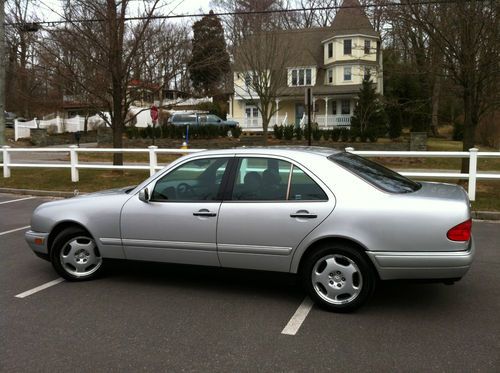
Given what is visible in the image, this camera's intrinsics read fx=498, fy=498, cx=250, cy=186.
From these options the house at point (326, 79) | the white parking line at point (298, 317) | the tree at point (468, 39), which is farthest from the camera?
the house at point (326, 79)

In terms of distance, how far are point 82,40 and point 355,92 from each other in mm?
28722

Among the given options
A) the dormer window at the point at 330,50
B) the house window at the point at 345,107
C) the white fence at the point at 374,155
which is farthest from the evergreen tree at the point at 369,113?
the white fence at the point at 374,155

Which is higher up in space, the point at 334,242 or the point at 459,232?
the point at 459,232

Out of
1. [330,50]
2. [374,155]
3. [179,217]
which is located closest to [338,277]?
[179,217]

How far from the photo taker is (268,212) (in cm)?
467

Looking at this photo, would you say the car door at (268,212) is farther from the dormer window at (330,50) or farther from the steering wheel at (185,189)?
the dormer window at (330,50)

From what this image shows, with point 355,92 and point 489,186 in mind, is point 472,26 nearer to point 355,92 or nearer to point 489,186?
point 489,186

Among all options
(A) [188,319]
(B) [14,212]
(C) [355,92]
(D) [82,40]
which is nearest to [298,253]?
(A) [188,319]

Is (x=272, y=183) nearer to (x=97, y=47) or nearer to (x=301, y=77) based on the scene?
(x=97, y=47)

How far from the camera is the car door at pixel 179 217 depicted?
194 inches

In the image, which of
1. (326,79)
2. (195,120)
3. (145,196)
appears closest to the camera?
(145,196)

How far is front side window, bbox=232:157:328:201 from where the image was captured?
184 inches

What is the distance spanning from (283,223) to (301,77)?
3746 centimetres

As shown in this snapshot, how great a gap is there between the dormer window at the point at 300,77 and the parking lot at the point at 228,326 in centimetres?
3105
